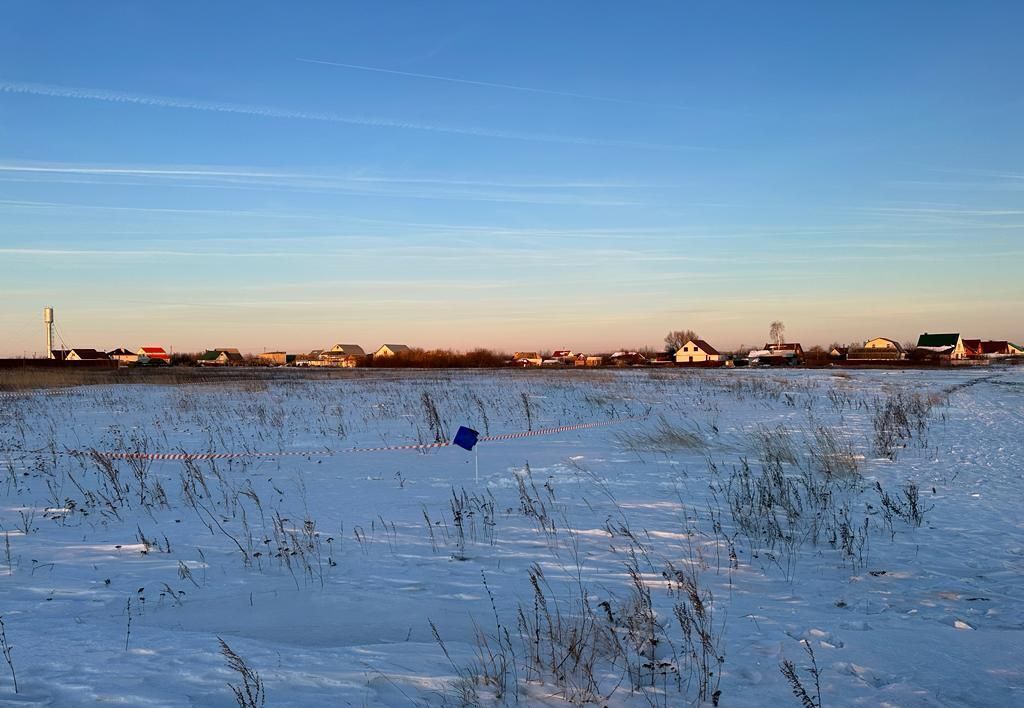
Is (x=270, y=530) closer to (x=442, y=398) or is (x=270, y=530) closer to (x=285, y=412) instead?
(x=285, y=412)

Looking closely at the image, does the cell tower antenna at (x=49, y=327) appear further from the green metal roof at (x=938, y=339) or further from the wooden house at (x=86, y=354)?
the green metal roof at (x=938, y=339)

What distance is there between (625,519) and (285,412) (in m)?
14.5

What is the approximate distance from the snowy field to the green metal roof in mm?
116315

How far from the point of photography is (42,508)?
332 inches

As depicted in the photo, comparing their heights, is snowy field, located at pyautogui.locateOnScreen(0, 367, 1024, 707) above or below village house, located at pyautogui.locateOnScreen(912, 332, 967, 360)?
below

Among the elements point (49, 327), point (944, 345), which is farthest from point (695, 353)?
point (49, 327)

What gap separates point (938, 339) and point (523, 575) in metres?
129

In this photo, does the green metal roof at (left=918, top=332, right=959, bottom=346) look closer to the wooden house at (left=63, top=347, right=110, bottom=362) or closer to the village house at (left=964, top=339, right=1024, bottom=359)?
the village house at (left=964, top=339, right=1024, bottom=359)

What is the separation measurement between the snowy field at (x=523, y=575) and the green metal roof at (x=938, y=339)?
116 metres

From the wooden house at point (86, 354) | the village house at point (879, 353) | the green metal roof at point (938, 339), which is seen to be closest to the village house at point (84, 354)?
the wooden house at point (86, 354)

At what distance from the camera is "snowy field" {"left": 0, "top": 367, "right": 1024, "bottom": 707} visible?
3.84 meters

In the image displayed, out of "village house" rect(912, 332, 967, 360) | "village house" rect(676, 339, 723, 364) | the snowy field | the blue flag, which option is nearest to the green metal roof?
"village house" rect(912, 332, 967, 360)

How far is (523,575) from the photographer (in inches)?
232

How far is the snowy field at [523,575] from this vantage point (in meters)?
3.84
